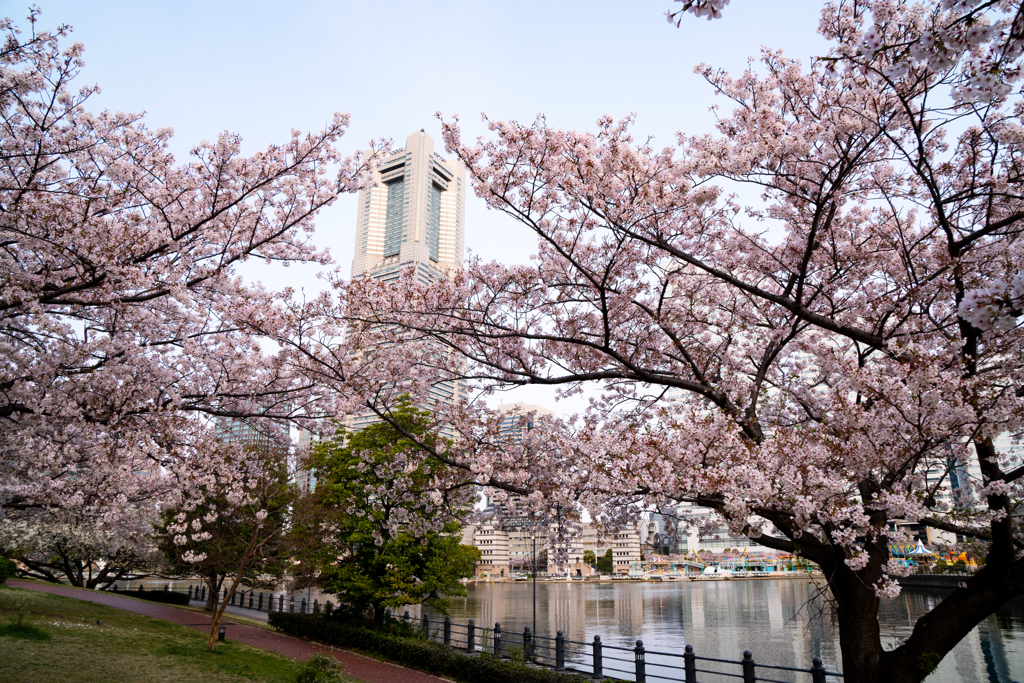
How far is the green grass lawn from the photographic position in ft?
31.5

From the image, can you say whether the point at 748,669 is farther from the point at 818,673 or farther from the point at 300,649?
the point at 300,649

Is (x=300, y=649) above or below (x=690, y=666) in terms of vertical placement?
below

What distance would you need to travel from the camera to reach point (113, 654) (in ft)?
37.6

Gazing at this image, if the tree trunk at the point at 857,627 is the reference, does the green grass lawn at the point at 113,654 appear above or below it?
below

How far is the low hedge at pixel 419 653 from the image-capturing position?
36.8 feet

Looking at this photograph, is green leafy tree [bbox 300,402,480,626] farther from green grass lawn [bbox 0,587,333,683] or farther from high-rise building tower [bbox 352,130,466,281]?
high-rise building tower [bbox 352,130,466,281]

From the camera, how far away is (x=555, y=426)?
867 cm

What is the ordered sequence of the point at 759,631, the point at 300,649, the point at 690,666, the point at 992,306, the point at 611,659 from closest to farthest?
the point at 992,306
the point at 690,666
the point at 611,659
the point at 300,649
the point at 759,631

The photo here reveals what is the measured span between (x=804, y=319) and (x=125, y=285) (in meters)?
8.44

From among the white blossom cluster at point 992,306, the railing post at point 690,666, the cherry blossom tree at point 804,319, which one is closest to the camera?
the white blossom cluster at point 992,306

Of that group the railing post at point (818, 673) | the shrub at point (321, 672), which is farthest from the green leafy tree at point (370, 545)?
the railing post at point (818, 673)

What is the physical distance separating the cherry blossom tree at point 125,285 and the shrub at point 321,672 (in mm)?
3972

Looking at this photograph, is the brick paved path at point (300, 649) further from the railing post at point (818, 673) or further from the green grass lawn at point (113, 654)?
the railing post at point (818, 673)

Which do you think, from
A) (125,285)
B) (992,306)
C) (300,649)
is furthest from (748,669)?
(300,649)
